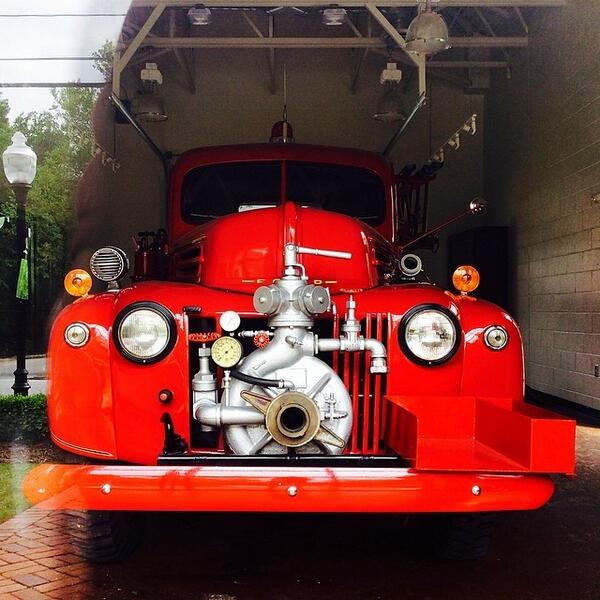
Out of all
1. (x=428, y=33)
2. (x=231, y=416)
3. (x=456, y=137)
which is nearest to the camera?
(x=231, y=416)

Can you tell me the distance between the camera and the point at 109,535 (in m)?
2.84

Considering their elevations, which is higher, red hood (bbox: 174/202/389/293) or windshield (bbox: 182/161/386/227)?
windshield (bbox: 182/161/386/227)

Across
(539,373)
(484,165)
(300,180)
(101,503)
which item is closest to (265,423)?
(101,503)

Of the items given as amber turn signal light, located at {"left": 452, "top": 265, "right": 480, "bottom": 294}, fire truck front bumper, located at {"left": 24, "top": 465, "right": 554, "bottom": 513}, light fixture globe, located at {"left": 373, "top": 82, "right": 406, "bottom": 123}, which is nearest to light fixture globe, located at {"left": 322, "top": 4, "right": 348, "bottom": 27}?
light fixture globe, located at {"left": 373, "top": 82, "right": 406, "bottom": 123}

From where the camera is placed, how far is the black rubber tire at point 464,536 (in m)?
2.83

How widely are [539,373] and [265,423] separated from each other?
25.4 feet

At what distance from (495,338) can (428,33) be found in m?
4.67

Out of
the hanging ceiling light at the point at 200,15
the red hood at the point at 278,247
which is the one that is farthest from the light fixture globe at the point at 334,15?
the red hood at the point at 278,247

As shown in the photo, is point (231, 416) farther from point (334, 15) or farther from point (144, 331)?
point (334, 15)

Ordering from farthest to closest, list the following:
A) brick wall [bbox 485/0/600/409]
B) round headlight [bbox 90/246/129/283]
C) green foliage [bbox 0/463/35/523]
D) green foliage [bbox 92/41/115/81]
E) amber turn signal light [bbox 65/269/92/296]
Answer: green foliage [bbox 92/41/115/81]
brick wall [bbox 485/0/600/409]
green foliage [bbox 0/463/35/523]
round headlight [bbox 90/246/129/283]
amber turn signal light [bbox 65/269/92/296]

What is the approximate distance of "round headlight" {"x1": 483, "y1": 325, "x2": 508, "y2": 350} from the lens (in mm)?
2736

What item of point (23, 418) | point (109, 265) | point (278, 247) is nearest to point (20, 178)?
point (23, 418)

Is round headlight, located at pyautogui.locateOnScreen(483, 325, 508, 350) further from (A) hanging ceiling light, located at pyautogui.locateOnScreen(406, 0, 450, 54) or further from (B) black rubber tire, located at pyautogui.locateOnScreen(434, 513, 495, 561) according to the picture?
(A) hanging ceiling light, located at pyautogui.locateOnScreen(406, 0, 450, 54)

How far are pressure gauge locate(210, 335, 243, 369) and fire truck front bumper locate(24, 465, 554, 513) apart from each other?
41 centimetres
